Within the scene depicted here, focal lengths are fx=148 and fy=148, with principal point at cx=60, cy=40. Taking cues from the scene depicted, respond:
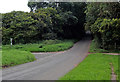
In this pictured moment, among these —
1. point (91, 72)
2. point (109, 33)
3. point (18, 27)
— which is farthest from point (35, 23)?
point (91, 72)

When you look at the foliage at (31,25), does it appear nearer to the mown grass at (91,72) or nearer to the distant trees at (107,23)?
the distant trees at (107,23)

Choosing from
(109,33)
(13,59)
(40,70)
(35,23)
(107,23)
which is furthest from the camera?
(35,23)

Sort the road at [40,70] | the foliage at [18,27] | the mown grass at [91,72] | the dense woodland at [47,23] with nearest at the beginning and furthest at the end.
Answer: the mown grass at [91,72]
the road at [40,70]
the dense woodland at [47,23]
the foliage at [18,27]

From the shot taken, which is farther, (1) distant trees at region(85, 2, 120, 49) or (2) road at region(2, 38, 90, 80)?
(1) distant trees at region(85, 2, 120, 49)

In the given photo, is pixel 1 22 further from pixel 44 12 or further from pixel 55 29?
pixel 55 29

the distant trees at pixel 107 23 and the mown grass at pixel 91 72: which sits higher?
the distant trees at pixel 107 23

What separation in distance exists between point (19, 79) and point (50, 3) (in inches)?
1026

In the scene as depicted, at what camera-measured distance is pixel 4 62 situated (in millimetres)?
12062

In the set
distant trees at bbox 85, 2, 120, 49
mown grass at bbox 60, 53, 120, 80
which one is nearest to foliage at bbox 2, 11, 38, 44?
distant trees at bbox 85, 2, 120, 49

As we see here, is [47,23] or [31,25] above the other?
[47,23]

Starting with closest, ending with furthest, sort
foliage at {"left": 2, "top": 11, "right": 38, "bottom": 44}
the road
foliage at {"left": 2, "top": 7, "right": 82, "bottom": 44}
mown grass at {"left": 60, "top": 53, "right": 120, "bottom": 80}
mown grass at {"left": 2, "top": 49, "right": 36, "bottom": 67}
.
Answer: mown grass at {"left": 60, "top": 53, "right": 120, "bottom": 80} → the road → mown grass at {"left": 2, "top": 49, "right": 36, "bottom": 67} → foliage at {"left": 2, "top": 11, "right": 38, "bottom": 44} → foliage at {"left": 2, "top": 7, "right": 82, "bottom": 44}

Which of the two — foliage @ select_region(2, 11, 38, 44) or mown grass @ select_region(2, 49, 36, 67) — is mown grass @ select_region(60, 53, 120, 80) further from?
foliage @ select_region(2, 11, 38, 44)

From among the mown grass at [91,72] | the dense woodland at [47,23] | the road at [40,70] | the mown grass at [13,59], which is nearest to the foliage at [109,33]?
the dense woodland at [47,23]

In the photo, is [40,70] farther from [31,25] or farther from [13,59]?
[31,25]
